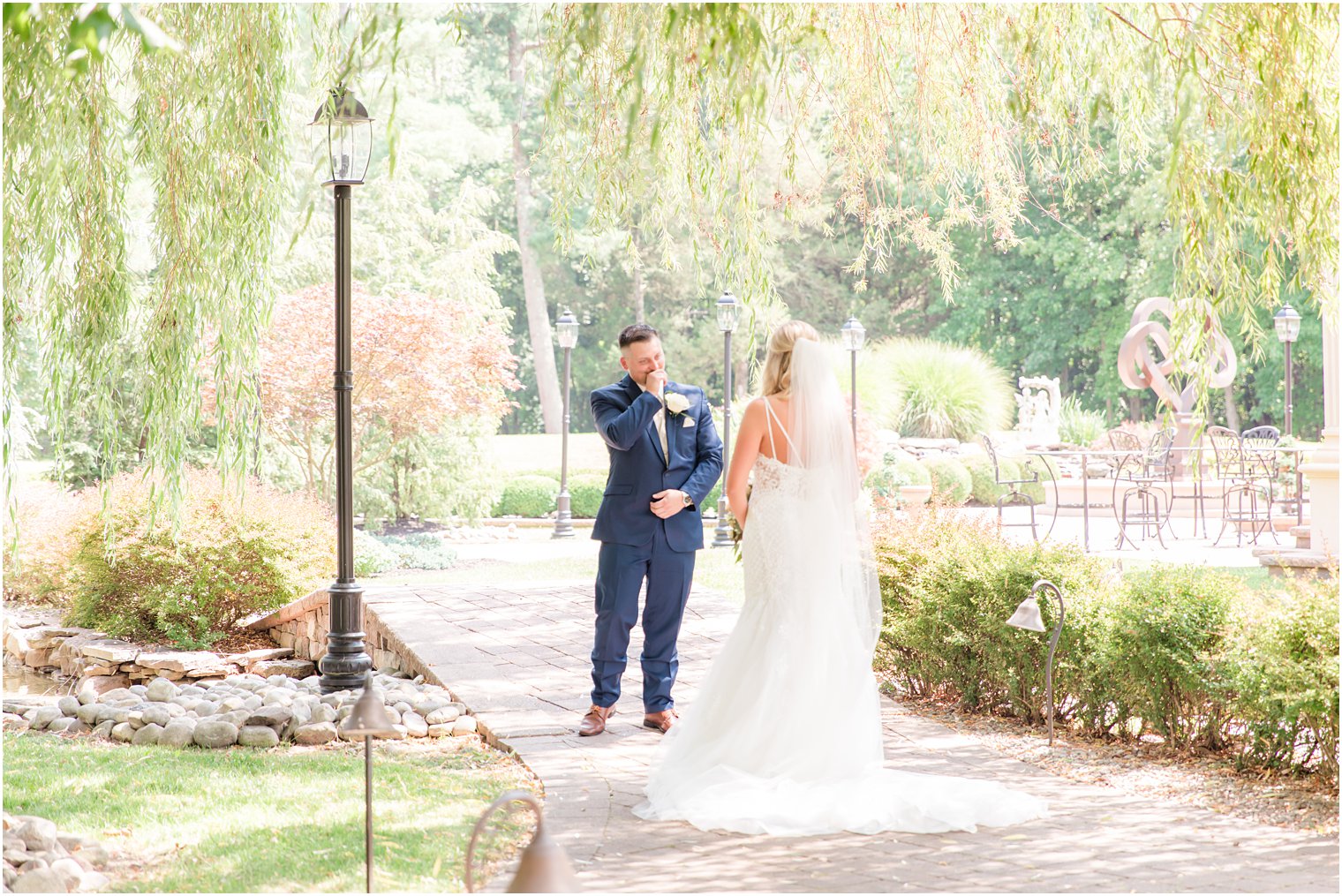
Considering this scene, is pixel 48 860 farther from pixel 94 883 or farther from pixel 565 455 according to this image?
pixel 565 455

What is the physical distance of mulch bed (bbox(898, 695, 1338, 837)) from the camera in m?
4.61

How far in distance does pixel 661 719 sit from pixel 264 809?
1921mm

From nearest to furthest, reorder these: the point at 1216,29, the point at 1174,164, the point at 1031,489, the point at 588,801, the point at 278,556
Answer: the point at 1174,164 → the point at 1216,29 → the point at 588,801 → the point at 278,556 → the point at 1031,489

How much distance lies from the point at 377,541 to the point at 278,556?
16.6 feet

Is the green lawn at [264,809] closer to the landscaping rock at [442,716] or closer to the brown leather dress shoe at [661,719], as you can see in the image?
the landscaping rock at [442,716]

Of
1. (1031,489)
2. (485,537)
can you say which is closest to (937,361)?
(1031,489)

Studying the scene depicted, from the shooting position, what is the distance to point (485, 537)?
19.3 metres

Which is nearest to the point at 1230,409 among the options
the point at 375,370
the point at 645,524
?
the point at 375,370

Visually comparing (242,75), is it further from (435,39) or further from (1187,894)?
(435,39)

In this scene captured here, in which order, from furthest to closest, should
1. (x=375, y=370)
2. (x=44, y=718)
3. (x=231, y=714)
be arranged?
(x=375, y=370), (x=44, y=718), (x=231, y=714)

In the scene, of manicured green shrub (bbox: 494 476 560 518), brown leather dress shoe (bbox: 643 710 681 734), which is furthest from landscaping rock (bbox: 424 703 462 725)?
manicured green shrub (bbox: 494 476 560 518)

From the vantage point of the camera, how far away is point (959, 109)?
6941mm

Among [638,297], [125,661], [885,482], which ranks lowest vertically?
[125,661]

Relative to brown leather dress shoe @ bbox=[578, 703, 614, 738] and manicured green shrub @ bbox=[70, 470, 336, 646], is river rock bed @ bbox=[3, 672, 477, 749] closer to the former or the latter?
brown leather dress shoe @ bbox=[578, 703, 614, 738]
